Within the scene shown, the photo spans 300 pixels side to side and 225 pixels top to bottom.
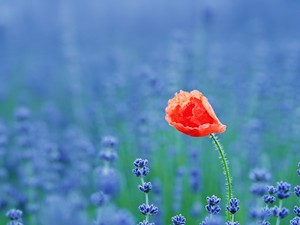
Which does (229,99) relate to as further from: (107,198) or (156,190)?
(107,198)

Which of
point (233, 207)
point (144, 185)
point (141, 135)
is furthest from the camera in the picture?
point (141, 135)

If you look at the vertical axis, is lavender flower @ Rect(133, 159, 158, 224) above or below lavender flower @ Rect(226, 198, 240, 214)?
above

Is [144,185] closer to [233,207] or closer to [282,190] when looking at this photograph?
[233,207]

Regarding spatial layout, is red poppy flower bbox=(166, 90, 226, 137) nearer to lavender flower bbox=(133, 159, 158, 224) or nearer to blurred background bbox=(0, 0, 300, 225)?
lavender flower bbox=(133, 159, 158, 224)

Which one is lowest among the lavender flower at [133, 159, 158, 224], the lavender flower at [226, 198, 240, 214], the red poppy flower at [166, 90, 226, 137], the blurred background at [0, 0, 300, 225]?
the lavender flower at [226, 198, 240, 214]

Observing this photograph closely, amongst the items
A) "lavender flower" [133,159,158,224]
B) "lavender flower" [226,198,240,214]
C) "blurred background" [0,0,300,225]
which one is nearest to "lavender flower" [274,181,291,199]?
"lavender flower" [226,198,240,214]

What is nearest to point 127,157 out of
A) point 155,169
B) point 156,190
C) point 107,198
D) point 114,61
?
point 155,169

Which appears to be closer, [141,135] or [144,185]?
[144,185]

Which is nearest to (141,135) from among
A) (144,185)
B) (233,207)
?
(144,185)
